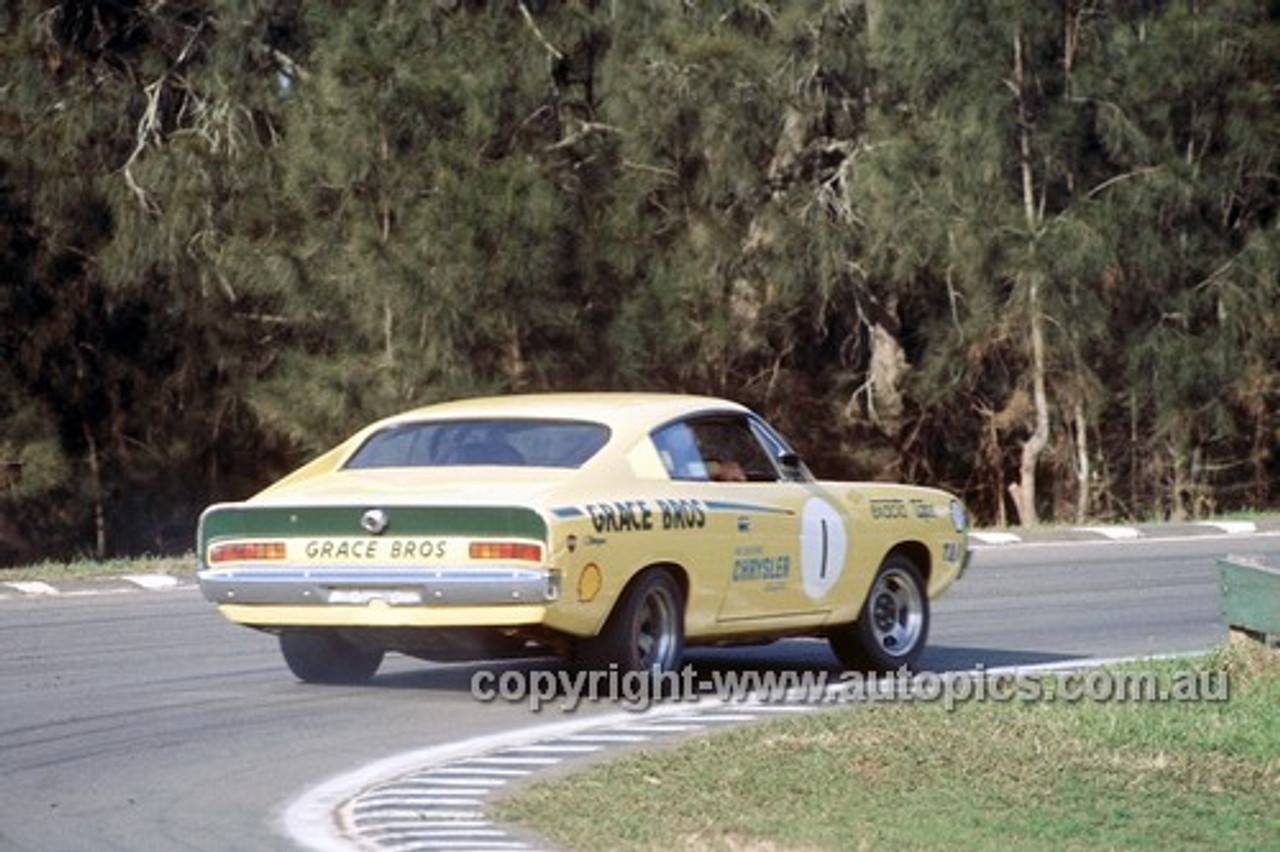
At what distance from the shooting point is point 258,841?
370 inches

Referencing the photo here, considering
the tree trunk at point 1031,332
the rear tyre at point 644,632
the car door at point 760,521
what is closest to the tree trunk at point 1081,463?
the tree trunk at point 1031,332

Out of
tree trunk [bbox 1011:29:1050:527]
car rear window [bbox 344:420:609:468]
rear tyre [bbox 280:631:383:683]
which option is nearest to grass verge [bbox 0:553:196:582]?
rear tyre [bbox 280:631:383:683]

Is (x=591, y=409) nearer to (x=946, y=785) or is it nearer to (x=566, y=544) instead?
(x=566, y=544)

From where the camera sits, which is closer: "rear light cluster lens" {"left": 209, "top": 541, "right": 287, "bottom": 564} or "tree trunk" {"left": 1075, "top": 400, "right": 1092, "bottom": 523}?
"rear light cluster lens" {"left": 209, "top": 541, "right": 287, "bottom": 564}

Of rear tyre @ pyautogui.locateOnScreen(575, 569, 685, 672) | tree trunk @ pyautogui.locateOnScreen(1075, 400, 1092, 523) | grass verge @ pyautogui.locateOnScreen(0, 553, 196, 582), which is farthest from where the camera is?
tree trunk @ pyautogui.locateOnScreen(1075, 400, 1092, 523)

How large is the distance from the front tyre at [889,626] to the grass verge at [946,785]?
1.95 meters

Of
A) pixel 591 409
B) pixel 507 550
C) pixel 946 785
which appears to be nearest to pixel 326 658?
pixel 591 409

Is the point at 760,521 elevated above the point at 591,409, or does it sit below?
below

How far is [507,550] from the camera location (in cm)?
1280

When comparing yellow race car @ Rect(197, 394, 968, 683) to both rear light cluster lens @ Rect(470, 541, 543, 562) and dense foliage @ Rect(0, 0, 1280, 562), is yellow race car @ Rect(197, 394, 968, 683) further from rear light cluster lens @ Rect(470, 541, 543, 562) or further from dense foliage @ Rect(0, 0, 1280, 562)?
dense foliage @ Rect(0, 0, 1280, 562)

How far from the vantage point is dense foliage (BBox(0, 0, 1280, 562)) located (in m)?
35.2

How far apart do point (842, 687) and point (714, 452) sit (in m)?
1.41

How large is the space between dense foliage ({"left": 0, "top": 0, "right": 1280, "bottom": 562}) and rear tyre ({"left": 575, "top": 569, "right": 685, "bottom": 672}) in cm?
2095

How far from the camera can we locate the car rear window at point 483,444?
1380 centimetres
